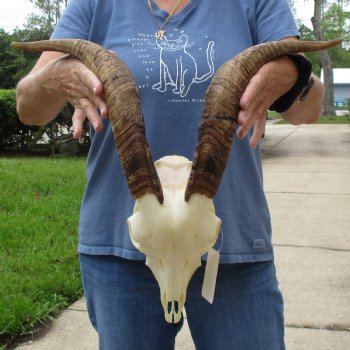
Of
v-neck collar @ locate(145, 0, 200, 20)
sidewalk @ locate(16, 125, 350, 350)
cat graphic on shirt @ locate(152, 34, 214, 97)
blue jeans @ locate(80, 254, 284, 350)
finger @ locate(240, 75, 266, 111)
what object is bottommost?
sidewalk @ locate(16, 125, 350, 350)

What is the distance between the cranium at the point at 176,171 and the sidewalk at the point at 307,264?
290 cm

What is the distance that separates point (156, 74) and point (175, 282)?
0.75 meters

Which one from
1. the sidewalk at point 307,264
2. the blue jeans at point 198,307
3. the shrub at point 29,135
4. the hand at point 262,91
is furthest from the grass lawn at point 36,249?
the shrub at point 29,135

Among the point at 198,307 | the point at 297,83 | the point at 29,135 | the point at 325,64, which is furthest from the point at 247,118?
the point at 325,64

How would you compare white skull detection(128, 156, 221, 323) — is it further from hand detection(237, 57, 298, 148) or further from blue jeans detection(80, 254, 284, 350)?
blue jeans detection(80, 254, 284, 350)

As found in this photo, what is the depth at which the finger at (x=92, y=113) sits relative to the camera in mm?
1888

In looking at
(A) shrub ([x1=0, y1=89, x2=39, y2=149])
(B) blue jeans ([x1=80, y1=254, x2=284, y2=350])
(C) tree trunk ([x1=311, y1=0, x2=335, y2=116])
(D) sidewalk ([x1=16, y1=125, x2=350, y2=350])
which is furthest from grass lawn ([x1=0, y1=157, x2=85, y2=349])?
(C) tree trunk ([x1=311, y1=0, x2=335, y2=116])

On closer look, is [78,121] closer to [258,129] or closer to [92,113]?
[92,113]

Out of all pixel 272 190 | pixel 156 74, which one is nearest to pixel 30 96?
pixel 156 74

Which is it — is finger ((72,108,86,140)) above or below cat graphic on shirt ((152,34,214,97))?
below

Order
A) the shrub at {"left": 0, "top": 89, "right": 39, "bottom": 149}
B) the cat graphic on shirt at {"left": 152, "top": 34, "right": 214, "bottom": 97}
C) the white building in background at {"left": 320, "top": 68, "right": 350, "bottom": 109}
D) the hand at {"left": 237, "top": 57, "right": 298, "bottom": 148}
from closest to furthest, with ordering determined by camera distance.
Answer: the hand at {"left": 237, "top": 57, "right": 298, "bottom": 148}
the cat graphic on shirt at {"left": 152, "top": 34, "right": 214, "bottom": 97}
the shrub at {"left": 0, "top": 89, "right": 39, "bottom": 149}
the white building in background at {"left": 320, "top": 68, "right": 350, "bottom": 109}

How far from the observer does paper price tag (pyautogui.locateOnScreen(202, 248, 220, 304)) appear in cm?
211

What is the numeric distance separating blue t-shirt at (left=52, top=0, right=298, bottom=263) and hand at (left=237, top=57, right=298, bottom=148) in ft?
0.84

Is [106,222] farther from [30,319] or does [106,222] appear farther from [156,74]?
[30,319]
